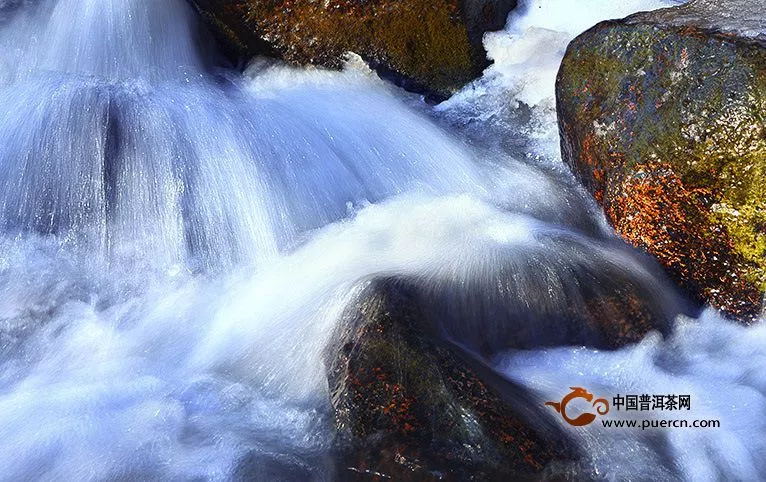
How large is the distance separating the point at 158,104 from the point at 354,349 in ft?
8.89

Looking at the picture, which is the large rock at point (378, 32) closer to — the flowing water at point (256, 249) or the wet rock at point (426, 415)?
the flowing water at point (256, 249)

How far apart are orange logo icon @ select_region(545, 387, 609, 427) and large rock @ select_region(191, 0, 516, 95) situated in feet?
9.51

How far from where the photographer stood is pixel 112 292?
173 inches

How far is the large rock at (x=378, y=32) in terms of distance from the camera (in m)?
5.66

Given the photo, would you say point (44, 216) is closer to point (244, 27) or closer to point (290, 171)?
point (290, 171)

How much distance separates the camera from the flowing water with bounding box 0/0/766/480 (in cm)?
349

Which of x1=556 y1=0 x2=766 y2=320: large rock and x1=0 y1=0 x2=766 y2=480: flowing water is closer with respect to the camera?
x1=0 y1=0 x2=766 y2=480: flowing water

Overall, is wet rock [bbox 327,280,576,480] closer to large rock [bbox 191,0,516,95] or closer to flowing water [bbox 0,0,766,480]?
flowing water [bbox 0,0,766,480]

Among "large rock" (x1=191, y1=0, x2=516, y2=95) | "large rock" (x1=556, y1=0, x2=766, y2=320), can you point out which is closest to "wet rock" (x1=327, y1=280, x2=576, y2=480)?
"large rock" (x1=556, y1=0, x2=766, y2=320)

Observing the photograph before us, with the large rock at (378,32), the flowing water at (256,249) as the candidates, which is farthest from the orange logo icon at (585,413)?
the large rock at (378,32)

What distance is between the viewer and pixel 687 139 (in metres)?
3.98

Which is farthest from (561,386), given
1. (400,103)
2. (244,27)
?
(244,27)

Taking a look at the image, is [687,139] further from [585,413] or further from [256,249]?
[256,249]

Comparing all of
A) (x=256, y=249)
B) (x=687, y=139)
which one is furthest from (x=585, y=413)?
(x=256, y=249)
